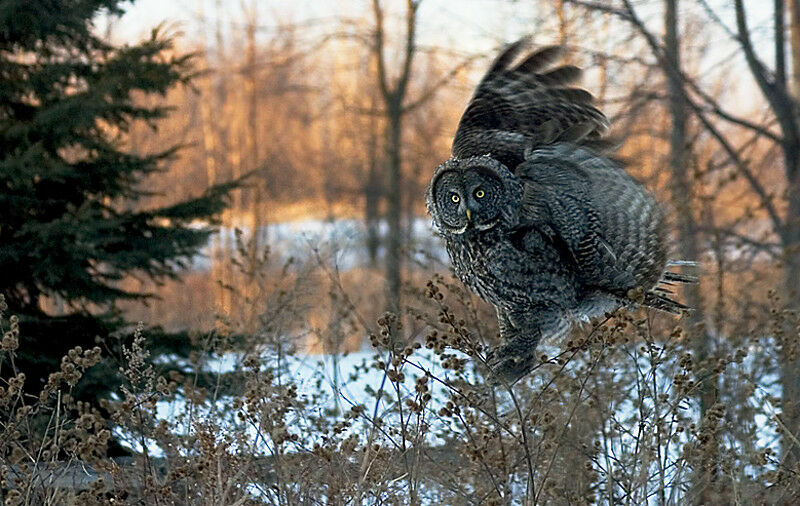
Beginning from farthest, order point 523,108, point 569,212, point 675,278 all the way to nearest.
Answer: point 523,108 < point 675,278 < point 569,212

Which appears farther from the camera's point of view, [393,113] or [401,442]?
[393,113]

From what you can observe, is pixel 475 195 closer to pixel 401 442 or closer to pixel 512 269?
pixel 512 269

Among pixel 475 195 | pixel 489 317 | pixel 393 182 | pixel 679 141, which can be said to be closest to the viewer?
pixel 475 195

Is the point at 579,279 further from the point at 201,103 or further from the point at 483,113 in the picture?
the point at 201,103

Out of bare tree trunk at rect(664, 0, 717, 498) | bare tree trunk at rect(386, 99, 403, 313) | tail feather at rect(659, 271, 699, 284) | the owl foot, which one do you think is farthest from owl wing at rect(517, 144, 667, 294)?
bare tree trunk at rect(386, 99, 403, 313)

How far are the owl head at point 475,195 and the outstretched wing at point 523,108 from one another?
1.10 feet

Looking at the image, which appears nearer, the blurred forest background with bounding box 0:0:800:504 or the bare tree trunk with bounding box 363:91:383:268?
the blurred forest background with bounding box 0:0:800:504

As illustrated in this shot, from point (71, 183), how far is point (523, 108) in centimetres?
435

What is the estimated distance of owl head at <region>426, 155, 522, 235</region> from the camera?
3365mm

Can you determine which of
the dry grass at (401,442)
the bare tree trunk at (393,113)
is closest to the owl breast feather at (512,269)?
the dry grass at (401,442)

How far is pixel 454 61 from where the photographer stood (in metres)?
14.1

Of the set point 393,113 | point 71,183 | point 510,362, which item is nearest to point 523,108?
point 510,362

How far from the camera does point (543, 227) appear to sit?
354cm

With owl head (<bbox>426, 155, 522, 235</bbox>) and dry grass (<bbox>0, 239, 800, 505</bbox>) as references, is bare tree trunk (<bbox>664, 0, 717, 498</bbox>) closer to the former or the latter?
dry grass (<bbox>0, 239, 800, 505</bbox>)
